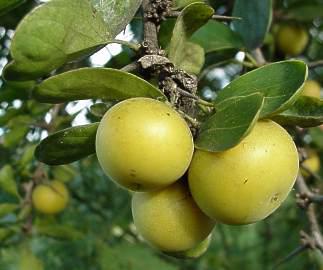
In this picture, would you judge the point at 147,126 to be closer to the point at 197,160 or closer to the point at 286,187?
the point at 197,160

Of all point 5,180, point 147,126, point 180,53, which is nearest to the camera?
point 147,126

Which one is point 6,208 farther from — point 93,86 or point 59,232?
point 93,86

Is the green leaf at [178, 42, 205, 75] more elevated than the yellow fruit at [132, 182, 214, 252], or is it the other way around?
the green leaf at [178, 42, 205, 75]

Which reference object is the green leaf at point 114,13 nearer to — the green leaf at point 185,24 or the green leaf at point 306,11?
the green leaf at point 185,24

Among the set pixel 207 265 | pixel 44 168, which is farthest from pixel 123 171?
pixel 207 265

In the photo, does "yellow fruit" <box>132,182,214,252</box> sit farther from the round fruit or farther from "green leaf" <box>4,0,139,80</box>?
"green leaf" <box>4,0,139,80</box>

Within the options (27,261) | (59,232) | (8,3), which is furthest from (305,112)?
(27,261)

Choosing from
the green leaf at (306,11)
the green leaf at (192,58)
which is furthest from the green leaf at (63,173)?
the green leaf at (192,58)

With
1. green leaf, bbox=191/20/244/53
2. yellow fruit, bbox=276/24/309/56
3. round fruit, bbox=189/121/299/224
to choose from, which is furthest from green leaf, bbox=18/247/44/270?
round fruit, bbox=189/121/299/224
